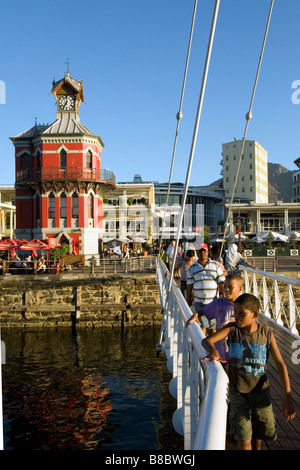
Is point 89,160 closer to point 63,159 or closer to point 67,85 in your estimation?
point 63,159

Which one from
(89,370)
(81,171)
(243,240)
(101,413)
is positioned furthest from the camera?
(243,240)

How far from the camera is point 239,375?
382 cm

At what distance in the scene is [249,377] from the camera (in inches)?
149

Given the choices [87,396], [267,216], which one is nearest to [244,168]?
[267,216]

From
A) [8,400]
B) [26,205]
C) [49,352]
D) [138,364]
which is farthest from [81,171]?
[8,400]

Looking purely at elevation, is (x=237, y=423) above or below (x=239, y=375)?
below

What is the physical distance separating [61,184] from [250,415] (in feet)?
115

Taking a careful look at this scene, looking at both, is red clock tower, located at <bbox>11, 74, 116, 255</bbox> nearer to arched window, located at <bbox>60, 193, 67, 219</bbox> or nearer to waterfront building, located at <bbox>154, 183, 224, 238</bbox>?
arched window, located at <bbox>60, 193, 67, 219</bbox>

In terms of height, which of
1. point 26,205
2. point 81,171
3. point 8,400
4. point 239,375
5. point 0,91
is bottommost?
point 8,400

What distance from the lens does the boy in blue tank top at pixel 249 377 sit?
3781 mm

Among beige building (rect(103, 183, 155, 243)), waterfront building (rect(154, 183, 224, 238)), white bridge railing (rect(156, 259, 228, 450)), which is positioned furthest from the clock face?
white bridge railing (rect(156, 259, 228, 450))

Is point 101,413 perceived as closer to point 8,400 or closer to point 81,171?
point 8,400

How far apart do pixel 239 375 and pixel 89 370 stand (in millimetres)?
13755

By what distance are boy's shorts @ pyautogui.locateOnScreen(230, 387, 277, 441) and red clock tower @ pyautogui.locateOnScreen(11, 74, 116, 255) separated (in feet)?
112
